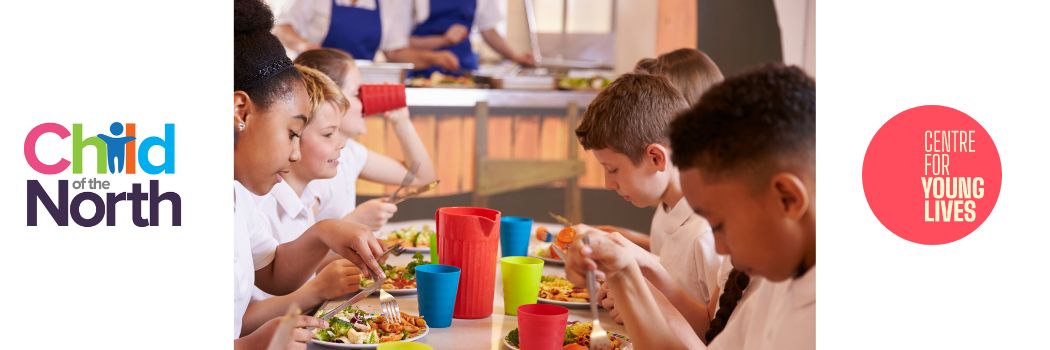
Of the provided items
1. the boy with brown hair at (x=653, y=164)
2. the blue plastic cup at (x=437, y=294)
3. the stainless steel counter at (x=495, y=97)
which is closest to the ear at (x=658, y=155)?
the boy with brown hair at (x=653, y=164)

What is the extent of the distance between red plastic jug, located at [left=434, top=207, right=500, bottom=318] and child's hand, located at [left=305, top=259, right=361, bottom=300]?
14 centimetres

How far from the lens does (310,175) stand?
5.88 ft

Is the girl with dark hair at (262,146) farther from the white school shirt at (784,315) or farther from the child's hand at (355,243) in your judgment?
the white school shirt at (784,315)

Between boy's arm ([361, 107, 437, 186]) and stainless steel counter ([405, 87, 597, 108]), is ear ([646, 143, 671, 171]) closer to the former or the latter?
boy's arm ([361, 107, 437, 186])

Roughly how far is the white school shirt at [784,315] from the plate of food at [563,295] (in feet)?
1.36

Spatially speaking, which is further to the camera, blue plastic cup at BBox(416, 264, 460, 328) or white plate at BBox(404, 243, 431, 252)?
white plate at BBox(404, 243, 431, 252)

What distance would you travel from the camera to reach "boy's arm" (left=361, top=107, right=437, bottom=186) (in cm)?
240

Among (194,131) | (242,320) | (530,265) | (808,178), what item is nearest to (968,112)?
(808,178)

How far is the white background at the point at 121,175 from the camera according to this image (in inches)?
40.5

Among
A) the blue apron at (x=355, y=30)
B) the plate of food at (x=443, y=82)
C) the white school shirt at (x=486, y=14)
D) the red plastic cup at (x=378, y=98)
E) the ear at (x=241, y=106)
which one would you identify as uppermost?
the white school shirt at (x=486, y=14)

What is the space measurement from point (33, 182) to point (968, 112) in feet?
3.42

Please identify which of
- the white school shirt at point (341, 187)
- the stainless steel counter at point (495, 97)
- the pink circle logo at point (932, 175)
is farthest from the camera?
the stainless steel counter at point (495, 97)

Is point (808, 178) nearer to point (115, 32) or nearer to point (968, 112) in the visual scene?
point (968, 112)

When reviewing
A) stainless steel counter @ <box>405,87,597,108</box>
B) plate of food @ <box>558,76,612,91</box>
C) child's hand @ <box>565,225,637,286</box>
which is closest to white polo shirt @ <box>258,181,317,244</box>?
child's hand @ <box>565,225,637,286</box>
